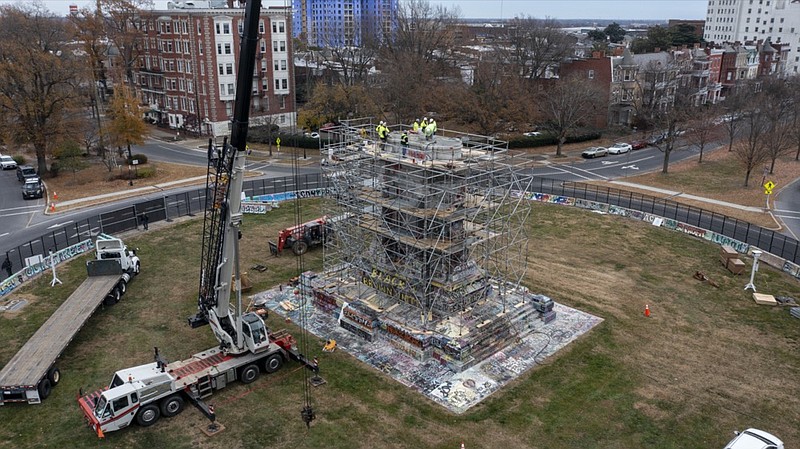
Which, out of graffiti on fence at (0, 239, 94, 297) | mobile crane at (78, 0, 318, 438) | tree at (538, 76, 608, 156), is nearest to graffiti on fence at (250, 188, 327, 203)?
graffiti on fence at (0, 239, 94, 297)

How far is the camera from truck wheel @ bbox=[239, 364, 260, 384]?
89.4ft

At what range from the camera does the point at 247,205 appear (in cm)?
5225

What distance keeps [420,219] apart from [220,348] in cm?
1153

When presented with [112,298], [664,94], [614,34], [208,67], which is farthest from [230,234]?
[614,34]

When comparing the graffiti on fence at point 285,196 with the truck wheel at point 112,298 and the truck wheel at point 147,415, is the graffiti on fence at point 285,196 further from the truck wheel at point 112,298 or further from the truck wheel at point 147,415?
the truck wheel at point 147,415

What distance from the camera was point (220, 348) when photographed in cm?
2789

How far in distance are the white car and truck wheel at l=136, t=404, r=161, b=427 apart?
72.0 feet

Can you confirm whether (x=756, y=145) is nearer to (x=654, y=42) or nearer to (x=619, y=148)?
(x=619, y=148)

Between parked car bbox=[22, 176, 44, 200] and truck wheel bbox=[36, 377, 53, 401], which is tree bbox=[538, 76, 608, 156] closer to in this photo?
parked car bbox=[22, 176, 44, 200]

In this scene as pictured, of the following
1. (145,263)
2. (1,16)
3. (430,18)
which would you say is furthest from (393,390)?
(1,16)

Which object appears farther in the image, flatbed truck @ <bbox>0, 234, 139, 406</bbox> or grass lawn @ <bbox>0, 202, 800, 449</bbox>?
flatbed truck @ <bbox>0, 234, 139, 406</bbox>

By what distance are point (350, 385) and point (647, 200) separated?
39.5 m

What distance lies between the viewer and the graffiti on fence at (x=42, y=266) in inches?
1428

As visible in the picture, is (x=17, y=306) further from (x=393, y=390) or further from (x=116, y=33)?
(x=116, y=33)
